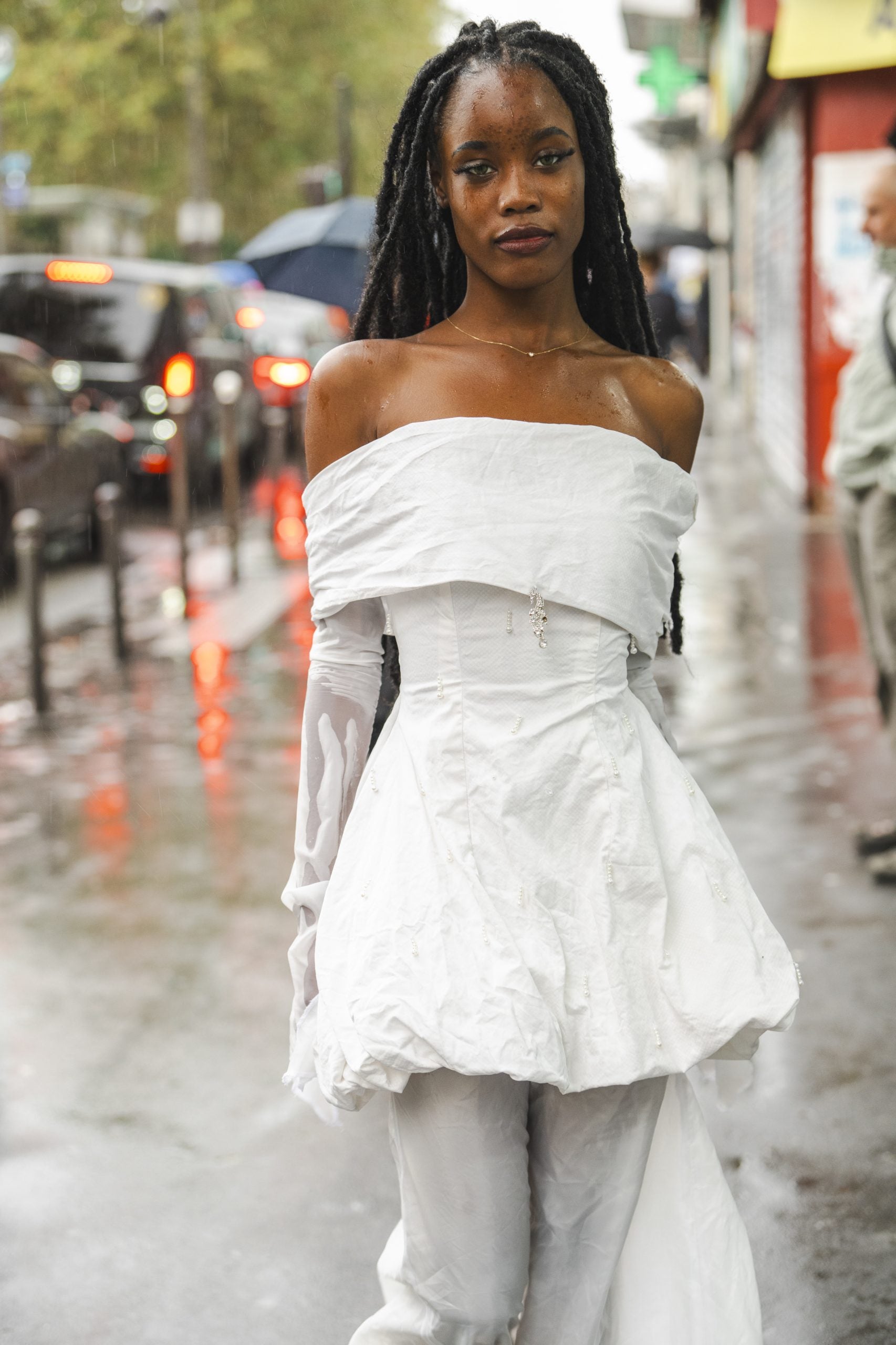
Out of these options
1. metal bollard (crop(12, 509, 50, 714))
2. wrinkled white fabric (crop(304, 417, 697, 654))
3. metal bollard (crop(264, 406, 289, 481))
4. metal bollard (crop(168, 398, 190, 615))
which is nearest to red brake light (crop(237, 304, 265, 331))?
metal bollard (crop(264, 406, 289, 481))

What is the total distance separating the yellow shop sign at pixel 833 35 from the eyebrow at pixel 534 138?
10618mm

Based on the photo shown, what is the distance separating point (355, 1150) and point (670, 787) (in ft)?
5.81

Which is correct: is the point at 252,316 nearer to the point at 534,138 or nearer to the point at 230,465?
the point at 230,465

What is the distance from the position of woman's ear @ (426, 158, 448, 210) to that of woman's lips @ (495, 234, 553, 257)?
0.51 ft

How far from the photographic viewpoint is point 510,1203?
224 cm

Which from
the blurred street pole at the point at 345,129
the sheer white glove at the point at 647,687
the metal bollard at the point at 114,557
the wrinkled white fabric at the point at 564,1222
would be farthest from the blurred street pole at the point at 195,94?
the wrinkled white fabric at the point at 564,1222

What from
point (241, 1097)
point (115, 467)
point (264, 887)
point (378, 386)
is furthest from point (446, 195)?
point (115, 467)

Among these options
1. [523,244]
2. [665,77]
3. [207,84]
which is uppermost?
[207,84]

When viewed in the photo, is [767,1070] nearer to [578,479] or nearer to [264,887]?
[264,887]

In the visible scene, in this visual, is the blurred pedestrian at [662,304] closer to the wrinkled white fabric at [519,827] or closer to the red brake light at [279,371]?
the red brake light at [279,371]

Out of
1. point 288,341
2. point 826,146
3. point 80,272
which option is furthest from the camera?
point 288,341

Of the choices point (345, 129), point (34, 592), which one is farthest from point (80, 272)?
point (345, 129)

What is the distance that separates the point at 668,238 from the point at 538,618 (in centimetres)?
1754

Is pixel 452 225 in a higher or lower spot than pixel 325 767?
higher
